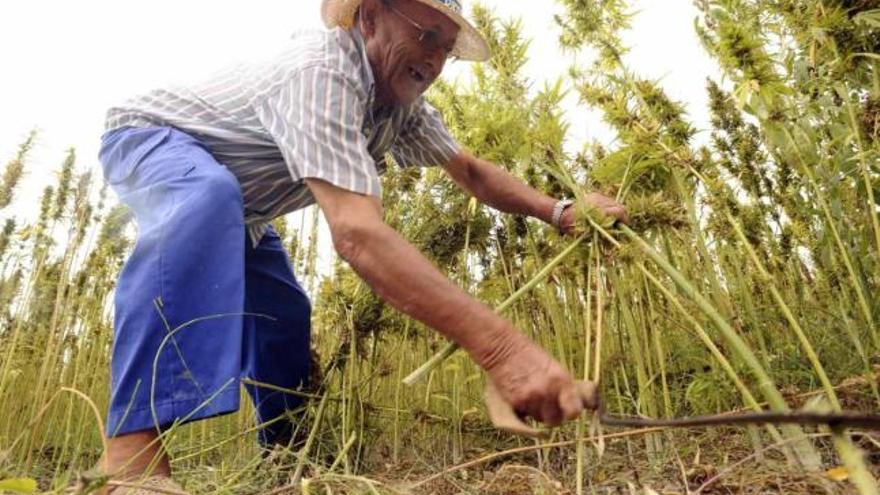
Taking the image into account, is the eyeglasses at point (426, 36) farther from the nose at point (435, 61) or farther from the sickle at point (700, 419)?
the sickle at point (700, 419)

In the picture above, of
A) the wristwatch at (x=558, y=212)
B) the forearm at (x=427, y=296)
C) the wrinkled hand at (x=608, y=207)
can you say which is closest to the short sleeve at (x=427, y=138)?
the wristwatch at (x=558, y=212)

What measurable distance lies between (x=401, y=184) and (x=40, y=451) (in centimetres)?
134

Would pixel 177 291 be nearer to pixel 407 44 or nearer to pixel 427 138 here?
pixel 407 44

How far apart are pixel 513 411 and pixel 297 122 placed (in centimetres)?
70

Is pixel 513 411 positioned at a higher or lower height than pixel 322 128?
lower

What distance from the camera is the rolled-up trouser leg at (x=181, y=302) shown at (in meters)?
1.26

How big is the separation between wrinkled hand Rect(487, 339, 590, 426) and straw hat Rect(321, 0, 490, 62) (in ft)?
2.99

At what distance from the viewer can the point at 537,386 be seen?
92 centimetres

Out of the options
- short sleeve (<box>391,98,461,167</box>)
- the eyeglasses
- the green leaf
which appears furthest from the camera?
short sleeve (<box>391,98,461,167</box>)

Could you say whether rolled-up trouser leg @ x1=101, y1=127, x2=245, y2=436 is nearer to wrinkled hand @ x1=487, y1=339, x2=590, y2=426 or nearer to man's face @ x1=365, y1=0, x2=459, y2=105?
man's face @ x1=365, y1=0, x2=459, y2=105

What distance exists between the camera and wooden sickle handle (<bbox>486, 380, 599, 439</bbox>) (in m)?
0.85

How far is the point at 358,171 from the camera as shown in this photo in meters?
1.22

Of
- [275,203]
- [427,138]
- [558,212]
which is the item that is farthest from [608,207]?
[275,203]

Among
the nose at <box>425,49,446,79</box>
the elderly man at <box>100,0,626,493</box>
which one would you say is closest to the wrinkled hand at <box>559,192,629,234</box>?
the elderly man at <box>100,0,626,493</box>
